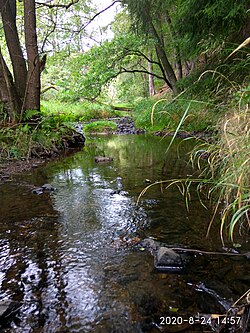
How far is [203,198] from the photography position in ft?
8.45

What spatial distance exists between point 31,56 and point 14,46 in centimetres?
55

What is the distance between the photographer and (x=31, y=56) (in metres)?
5.95

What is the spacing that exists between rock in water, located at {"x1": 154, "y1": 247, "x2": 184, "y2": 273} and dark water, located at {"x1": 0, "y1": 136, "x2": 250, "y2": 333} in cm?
4

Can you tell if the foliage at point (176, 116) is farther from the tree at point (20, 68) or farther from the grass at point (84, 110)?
the grass at point (84, 110)

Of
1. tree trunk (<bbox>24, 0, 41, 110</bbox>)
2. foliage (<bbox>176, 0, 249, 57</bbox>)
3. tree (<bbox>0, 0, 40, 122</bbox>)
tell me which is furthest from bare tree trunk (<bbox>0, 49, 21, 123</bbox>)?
foliage (<bbox>176, 0, 249, 57</bbox>)

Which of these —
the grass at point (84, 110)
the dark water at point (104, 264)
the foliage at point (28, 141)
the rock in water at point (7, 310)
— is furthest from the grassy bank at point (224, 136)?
the grass at point (84, 110)

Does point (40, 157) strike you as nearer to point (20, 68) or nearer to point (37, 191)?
point (20, 68)

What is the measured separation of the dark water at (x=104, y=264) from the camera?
123cm

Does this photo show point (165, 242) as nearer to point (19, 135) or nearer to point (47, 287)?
point (47, 287)

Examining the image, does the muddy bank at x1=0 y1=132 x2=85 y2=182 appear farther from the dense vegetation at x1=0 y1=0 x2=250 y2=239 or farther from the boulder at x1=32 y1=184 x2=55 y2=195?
the boulder at x1=32 y1=184 x2=55 y2=195

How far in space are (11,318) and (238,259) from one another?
1.25 metres

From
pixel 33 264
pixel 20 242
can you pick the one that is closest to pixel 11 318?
pixel 33 264

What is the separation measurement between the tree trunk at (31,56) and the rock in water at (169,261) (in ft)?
17.8

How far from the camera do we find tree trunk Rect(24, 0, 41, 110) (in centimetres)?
587
